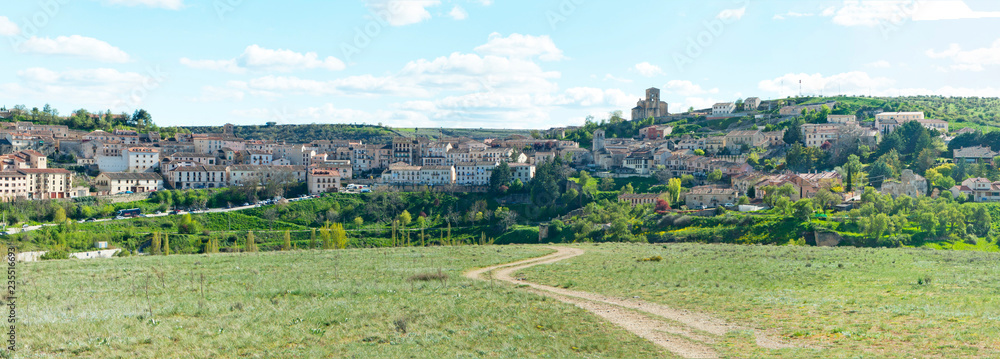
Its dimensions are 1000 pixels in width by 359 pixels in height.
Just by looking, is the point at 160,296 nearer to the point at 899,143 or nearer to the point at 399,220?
the point at 399,220

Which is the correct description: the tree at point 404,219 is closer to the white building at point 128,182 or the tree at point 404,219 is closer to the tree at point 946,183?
the white building at point 128,182

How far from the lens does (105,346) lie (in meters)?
15.5

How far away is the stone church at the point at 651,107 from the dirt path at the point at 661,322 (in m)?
134

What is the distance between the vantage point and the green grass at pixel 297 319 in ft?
51.6

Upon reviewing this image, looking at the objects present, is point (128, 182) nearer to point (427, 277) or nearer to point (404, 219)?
point (404, 219)

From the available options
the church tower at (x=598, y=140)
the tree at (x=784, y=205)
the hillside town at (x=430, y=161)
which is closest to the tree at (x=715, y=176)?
the hillside town at (x=430, y=161)

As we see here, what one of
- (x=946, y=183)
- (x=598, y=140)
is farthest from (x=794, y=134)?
(x=598, y=140)

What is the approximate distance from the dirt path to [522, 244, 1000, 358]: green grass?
0.58 m

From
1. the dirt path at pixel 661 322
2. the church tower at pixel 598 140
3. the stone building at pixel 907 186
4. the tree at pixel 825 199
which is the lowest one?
the dirt path at pixel 661 322

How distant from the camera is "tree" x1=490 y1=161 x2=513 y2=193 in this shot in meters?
98.0

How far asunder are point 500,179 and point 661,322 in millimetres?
78978

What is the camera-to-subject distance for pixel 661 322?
19.8 metres

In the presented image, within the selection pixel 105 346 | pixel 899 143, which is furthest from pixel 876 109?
pixel 105 346

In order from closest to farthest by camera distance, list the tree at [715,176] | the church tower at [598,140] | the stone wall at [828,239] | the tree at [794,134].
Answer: the stone wall at [828,239] < the tree at [715,176] < the tree at [794,134] < the church tower at [598,140]
